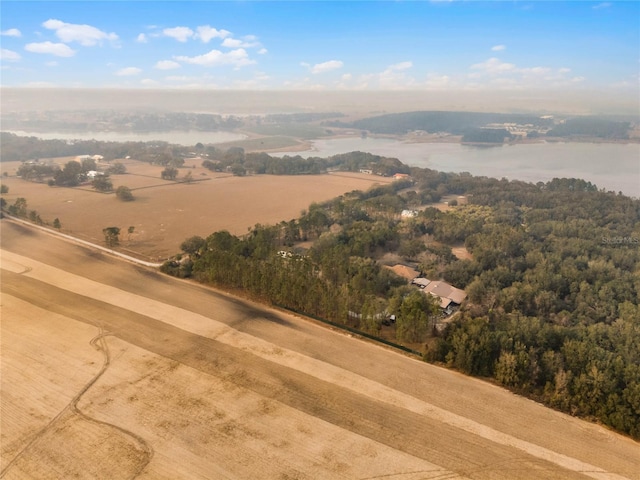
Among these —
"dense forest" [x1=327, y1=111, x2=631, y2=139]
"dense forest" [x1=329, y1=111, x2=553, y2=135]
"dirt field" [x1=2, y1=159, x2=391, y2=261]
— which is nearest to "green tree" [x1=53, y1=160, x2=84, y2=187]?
"dirt field" [x1=2, y1=159, x2=391, y2=261]

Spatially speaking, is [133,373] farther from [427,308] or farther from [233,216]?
[233,216]

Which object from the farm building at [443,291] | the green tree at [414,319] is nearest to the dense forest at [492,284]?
the green tree at [414,319]

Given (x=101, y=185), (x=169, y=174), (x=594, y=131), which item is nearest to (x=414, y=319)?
(x=101, y=185)

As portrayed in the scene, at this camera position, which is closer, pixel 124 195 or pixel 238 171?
pixel 124 195

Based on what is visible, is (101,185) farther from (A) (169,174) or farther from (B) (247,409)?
(B) (247,409)

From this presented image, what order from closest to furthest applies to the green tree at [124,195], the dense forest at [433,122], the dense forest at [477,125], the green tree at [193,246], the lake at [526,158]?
the green tree at [193,246] < the green tree at [124,195] < the lake at [526,158] < the dense forest at [477,125] < the dense forest at [433,122]

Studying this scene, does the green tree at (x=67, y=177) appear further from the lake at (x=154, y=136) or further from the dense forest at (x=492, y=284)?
the lake at (x=154, y=136)

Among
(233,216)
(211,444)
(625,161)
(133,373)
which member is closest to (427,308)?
(211,444)

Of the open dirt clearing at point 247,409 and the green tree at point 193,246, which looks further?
the green tree at point 193,246
